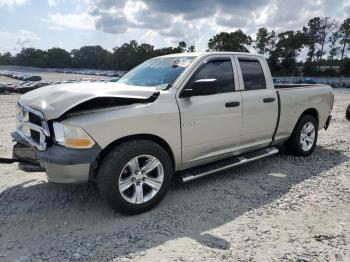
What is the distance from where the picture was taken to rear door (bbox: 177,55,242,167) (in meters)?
4.59

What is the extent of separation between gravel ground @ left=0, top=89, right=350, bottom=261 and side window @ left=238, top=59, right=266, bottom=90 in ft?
4.65

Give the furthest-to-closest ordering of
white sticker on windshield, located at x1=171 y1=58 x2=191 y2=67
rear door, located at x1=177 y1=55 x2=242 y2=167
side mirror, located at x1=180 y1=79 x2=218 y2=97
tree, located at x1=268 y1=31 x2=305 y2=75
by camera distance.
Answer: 1. tree, located at x1=268 y1=31 x2=305 y2=75
2. white sticker on windshield, located at x1=171 y1=58 x2=191 y2=67
3. rear door, located at x1=177 y1=55 x2=242 y2=167
4. side mirror, located at x1=180 y1=79 x2=218 y2=97

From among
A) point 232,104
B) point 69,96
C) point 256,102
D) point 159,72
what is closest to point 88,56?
point 159,72

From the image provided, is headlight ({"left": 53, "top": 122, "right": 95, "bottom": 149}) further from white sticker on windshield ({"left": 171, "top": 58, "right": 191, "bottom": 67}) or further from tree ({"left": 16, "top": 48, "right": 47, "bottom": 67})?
tree ({"left": 16, "top": 48, "right": 47, "bottom": 67})

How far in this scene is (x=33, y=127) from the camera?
13.6 feet

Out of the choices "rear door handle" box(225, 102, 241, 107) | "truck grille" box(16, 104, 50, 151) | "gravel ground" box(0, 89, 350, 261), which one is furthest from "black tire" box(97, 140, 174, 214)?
"rear door handle" box(225, 102, 241, 107)

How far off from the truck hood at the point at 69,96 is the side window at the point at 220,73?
31.3 inches

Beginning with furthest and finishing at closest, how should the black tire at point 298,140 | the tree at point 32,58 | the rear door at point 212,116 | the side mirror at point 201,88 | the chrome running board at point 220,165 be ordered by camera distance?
the tree at point 32,58
the black tire at point 298,140
the chrome running board at point 220,165
the rear door at point 212,116
the side mirror at point 201,88

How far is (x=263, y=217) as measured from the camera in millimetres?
4262

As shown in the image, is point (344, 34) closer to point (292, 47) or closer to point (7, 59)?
point (292, 47)

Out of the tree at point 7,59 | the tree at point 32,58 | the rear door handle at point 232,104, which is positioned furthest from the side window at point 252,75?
the tree at point 7,59

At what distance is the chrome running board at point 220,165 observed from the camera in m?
4.74

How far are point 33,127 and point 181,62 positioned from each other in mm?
2114

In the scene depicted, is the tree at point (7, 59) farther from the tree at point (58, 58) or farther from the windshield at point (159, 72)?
the windshield at point (159, 72)
